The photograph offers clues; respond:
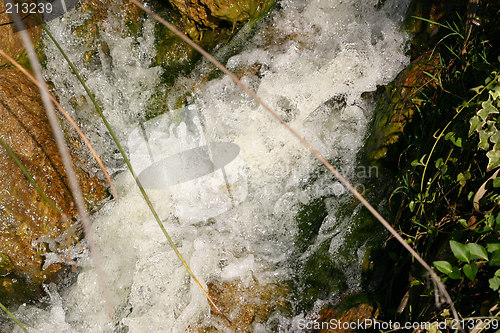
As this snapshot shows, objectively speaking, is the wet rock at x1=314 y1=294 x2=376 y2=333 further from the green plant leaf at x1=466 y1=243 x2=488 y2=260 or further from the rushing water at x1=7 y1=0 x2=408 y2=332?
the green plant leaf at x1=466 y1=243 x2=488 y2=260

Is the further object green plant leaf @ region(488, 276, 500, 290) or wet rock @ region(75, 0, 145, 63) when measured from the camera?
wet rock @ region(75, 0, 145, 63)

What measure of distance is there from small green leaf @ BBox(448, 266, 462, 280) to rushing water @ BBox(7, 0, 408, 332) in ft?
2.51

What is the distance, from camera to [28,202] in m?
2.52

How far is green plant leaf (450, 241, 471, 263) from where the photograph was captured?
1315 mm

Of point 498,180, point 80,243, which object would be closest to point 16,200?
point 80,243

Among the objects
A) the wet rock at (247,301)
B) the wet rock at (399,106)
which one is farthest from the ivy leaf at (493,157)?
the wet rock at (247,301)

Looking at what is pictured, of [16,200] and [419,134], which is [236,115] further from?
[16,200]

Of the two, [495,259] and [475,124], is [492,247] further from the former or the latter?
[475,124]

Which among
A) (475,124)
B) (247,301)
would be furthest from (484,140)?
(247,301)

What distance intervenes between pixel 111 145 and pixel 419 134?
2147 mm

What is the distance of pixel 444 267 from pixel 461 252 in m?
0.09

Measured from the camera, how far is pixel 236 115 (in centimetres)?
296

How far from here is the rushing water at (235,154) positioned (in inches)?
93.3

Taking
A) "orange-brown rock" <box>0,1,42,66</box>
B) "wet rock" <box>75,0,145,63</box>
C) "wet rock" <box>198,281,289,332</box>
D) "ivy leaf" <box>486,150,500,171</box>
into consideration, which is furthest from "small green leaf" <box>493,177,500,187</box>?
"orange-brown rock" <box>0,1,42,66</box>
